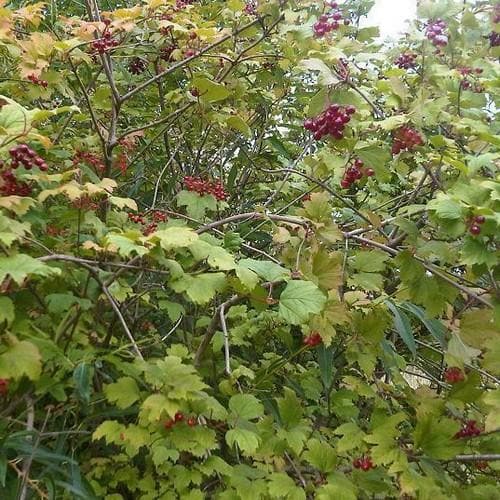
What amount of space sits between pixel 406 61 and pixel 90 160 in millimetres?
1287

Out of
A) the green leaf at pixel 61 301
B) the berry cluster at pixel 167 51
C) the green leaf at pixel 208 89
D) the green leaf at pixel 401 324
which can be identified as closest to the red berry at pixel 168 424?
the green leaf at pixel 61 301

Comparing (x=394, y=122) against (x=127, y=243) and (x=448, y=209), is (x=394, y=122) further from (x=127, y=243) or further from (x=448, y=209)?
(x=127, y=243)

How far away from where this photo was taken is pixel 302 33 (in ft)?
6.55

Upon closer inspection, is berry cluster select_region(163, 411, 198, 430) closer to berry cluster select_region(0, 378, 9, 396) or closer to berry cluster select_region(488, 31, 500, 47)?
berry cluster select_region(0, 378, 9, 396)

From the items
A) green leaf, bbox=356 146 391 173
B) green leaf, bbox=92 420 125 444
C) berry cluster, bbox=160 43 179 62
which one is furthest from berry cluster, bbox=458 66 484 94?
Result: green leaf, bbox=92 420 125 444

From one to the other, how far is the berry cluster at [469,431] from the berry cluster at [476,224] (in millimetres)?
771

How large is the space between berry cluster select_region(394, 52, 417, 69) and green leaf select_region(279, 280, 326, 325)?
1149 millimetres

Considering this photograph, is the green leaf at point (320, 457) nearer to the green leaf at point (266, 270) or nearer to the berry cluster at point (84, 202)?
the green leaf at point (266, 270)

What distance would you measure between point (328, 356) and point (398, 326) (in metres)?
0.27

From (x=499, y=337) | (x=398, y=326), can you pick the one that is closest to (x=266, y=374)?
(x=398, y=326)

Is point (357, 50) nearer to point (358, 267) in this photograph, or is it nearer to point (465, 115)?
point (465, 115)

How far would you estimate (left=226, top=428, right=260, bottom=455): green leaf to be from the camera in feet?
5.10

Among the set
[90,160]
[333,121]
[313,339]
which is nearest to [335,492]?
[313,339]

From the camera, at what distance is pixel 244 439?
1.58 meters
